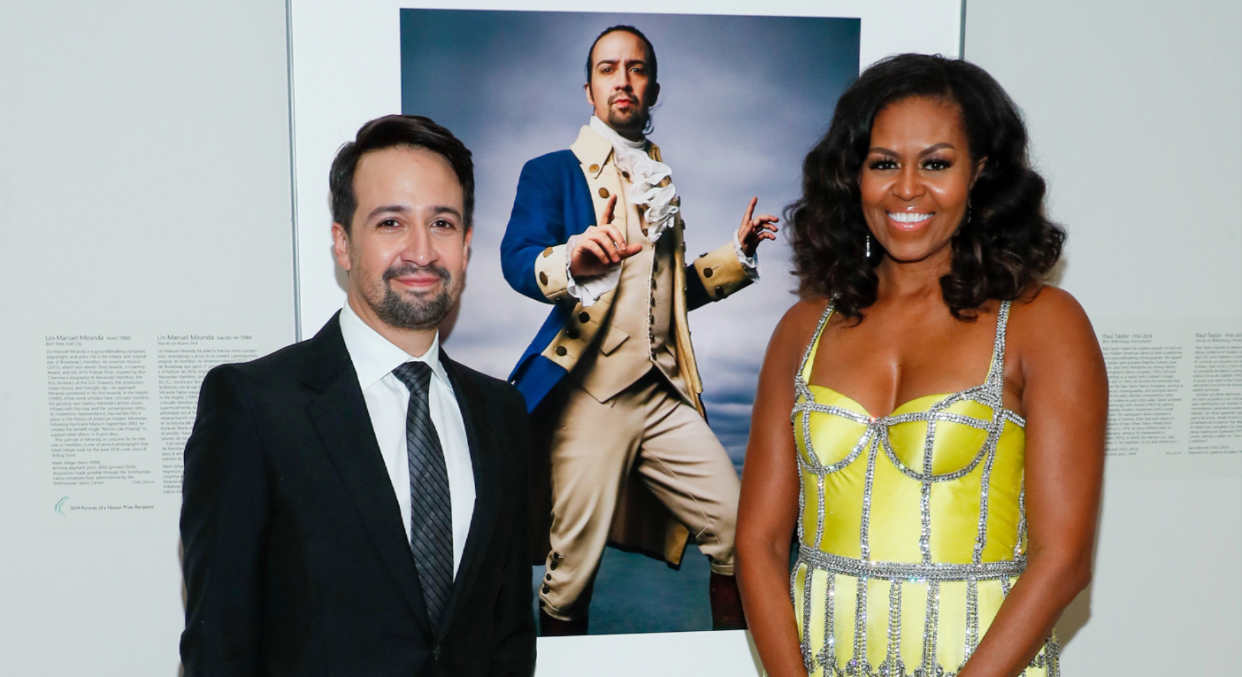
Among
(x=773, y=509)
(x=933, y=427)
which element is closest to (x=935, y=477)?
(x=933, y=427)

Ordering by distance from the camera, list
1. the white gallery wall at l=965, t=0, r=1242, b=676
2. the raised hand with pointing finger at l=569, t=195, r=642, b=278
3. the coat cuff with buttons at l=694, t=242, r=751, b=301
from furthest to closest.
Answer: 1. the white gallery wall at l=965, t=0, r=1242, b=676
2. the coat cuff with buttons at l=694, t=242, r=751, b=301
3. the raised hand with pointing finger at l=569, t=195, r=642, b=278

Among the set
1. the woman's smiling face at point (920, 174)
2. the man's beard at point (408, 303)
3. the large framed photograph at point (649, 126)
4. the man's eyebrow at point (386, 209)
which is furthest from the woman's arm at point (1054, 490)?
the man's eyebrow at point (386, 209)

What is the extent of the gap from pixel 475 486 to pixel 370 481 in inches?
9.7

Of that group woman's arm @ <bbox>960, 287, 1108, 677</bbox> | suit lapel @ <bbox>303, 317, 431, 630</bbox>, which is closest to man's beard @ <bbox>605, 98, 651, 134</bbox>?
suit lapel @ <bbox>303, 317, 431, 630</bbox>

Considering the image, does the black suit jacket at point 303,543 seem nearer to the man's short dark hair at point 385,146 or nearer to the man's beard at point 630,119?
the man's short dark hair at point 385,146

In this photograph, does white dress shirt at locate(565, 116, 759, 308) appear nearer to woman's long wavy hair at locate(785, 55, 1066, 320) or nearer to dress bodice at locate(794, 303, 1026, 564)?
woman's long wavy hair at locate(785, 55, 1066, 320)

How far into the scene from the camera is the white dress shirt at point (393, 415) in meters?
1.82

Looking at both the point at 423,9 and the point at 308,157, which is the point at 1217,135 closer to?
the point at 423,9

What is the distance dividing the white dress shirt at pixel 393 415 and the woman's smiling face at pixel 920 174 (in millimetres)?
1046

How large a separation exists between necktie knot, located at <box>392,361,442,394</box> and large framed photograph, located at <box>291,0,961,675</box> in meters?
0.69

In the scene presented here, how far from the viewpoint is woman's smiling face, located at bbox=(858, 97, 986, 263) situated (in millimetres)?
1879

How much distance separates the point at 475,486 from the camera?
1891 millimetres

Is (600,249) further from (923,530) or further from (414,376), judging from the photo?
(923,530)

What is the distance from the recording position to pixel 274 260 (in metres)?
2.51
